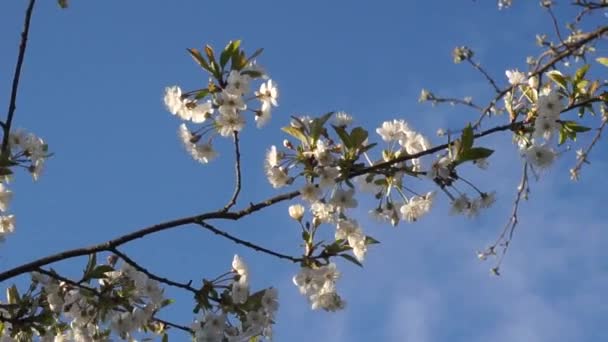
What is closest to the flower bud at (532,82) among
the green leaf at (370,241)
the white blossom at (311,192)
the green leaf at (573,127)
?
the green leaf at (573,127)

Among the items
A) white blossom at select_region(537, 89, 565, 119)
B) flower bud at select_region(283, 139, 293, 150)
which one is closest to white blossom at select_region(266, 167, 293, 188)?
flower bud at select_region(283, 139, 293, 150)

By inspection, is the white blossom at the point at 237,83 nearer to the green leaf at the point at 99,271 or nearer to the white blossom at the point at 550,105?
the green leaf at the point at 99,271

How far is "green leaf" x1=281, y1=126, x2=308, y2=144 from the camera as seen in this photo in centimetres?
319

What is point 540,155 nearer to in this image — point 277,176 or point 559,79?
point 559,79

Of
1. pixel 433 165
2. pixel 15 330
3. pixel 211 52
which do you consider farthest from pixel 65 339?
pixel 433 165

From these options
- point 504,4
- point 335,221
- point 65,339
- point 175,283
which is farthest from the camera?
point 504,4

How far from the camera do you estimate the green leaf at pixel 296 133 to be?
3189 mm

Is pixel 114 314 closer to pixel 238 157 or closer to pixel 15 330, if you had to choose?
pixel 15 330

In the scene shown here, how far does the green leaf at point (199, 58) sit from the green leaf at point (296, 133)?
37 cm

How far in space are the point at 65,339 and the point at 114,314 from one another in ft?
1.34

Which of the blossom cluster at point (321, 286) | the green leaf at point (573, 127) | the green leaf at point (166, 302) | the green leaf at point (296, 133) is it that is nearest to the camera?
the green leaf at point (296, 133)

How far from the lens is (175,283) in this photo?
3.16m

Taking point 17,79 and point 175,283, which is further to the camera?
point 175,283

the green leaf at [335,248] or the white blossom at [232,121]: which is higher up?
the white blossom at [232,121]
